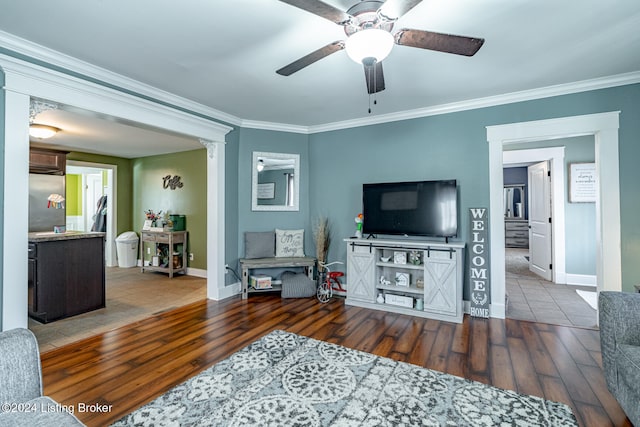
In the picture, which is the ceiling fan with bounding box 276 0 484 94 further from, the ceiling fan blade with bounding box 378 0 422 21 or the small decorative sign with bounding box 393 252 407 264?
the small decorative sign with bounding box 393 252 407 264

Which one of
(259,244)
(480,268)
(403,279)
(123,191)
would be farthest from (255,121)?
(123,191)

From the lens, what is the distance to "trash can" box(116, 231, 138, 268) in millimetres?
6457

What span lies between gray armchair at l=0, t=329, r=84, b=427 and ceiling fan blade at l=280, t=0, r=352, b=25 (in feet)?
6.35

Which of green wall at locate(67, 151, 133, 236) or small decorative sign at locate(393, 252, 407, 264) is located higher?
green wall at locate(67, 151, 133, 236)

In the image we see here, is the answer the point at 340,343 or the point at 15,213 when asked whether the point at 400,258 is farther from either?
the point at 15,213

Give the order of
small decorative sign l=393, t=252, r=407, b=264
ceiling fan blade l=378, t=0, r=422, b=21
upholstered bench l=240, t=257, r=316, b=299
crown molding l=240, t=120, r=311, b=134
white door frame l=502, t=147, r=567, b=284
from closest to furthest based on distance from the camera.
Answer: ceiling fan blade l=378, t=0, r=422, b=21
small decorative sign l=393, t=252, r=407, b=264
upholstered bench l=240, t=257, r=316, b=299
crown molding l=240, t=120, r=311, b=134
white door frame l=502, t=147, r=567, b=284

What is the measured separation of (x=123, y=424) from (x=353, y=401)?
1.36 metres

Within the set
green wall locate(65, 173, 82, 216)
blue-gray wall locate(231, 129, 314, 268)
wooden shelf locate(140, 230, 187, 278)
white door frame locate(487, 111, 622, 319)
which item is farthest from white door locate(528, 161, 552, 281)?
green wall locate(65, 173, 82, 216)

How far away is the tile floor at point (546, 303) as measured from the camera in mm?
3453

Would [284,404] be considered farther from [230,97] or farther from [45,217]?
[45,217]

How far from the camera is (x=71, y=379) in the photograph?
224cm

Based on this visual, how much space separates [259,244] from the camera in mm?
4465

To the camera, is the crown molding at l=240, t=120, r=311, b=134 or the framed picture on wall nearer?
the crown molding at l=240, t=120, r=311, b=134

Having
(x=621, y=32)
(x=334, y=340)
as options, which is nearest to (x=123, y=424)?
(x=334, y=340)
